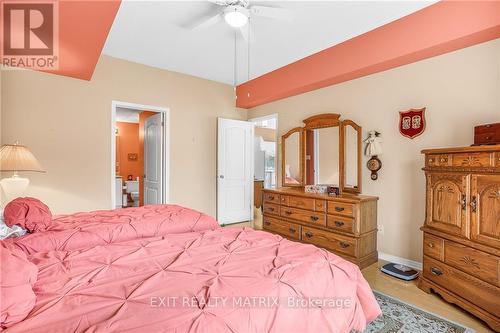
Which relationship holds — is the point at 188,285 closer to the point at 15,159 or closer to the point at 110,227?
the point at 110,227

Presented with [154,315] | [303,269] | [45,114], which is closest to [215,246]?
[303,269]

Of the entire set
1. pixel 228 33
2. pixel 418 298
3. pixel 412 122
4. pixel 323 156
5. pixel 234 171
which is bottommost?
pixel 418 298

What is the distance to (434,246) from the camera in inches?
92.1

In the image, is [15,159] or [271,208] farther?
[271,208]

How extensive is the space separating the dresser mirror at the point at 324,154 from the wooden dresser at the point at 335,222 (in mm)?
368

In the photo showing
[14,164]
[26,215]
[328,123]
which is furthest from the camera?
[328,123]

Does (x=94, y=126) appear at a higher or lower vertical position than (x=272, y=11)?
lower

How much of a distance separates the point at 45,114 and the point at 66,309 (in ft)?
10.6

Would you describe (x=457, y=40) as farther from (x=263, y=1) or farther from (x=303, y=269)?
(x=303, y=269)

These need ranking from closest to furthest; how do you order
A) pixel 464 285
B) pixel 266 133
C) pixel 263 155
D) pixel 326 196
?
1. pixel 464 285
2. pixel 326 196
3. pixel 263 155
4. pixel 266 133

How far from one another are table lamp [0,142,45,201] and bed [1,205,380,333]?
4.21ft

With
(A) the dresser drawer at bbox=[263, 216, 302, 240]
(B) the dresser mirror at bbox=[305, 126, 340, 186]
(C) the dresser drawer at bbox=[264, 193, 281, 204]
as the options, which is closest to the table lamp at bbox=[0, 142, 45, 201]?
(C) the dresser drawer at bbox=[264, 193, 281, 204]

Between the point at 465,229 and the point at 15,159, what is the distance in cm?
420

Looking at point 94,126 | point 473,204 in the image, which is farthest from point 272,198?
point 94,126
